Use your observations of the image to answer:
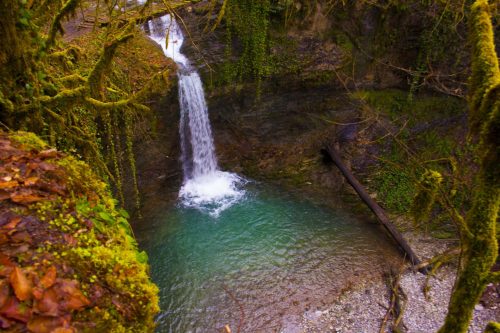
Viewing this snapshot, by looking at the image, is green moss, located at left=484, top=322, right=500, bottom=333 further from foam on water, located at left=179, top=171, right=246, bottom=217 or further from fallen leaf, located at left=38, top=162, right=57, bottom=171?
foam on water, located at left=179, top=171, right=246, bottom=217

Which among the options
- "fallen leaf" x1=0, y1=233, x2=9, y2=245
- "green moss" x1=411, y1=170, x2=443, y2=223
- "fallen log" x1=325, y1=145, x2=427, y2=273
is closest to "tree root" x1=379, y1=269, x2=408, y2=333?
"fallen log" x1=325, y1=145, x2=427, y2=273

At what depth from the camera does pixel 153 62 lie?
851 cm

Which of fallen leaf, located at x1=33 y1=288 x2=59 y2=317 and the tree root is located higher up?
fallen leaf, located at x1=33 y1=288 x2=59 y2=317

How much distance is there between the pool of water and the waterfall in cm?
49

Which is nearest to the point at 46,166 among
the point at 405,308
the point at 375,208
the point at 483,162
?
the point at 483,162

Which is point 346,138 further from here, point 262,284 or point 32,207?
point 32,207

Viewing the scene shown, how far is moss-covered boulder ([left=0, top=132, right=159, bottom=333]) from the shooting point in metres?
1.68

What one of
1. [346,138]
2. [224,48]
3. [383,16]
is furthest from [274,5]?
[346,138]

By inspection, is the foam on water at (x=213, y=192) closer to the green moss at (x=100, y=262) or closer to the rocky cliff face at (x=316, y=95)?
the rocky cliff face at (x=316, y=95)

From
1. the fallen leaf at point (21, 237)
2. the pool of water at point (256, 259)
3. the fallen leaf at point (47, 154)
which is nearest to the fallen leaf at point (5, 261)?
the fallen leaf at point (21, 237)

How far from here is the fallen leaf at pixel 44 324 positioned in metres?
1.61

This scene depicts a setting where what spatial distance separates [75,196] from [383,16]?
10.9 meters

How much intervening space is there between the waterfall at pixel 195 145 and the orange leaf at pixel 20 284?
24.4ft

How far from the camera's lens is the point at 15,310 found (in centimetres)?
162
